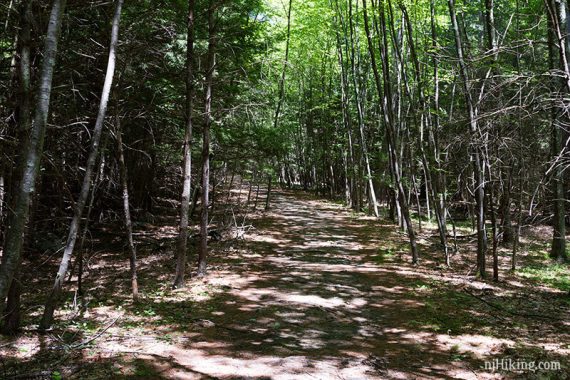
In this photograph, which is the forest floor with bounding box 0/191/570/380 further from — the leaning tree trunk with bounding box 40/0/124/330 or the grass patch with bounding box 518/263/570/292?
the leaning tree trunk with bounding box 40/0/124/330

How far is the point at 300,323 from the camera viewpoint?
22.4 feet

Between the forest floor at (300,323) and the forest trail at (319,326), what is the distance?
1.1 inches

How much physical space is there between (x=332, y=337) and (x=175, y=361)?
7.61ft

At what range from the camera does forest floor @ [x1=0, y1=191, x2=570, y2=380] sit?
200 inches

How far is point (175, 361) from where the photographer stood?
17.3 ft

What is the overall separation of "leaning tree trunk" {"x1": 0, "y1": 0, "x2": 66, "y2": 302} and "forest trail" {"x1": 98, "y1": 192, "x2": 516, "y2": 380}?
2175mm

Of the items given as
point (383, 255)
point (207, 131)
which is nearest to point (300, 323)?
point (207, 131)

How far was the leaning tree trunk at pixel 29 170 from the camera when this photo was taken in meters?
3.58

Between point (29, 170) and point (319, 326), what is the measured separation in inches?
188

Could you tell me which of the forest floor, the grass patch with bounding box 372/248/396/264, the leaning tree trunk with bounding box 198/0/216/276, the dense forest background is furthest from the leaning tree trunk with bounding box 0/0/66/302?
the grass patch with bounding box 372/248/396/264

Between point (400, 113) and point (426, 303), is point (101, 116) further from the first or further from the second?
point (400, 113)

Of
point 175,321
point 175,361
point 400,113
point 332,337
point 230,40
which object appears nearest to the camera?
point 175,361

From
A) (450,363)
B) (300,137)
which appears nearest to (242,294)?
(450,363)

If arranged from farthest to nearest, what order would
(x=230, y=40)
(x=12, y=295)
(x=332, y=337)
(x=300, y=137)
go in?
1. (x=300, y=137)
2. (x=230, y=40)
3. (x=332, y=337)
4. (x=12, y=295)
